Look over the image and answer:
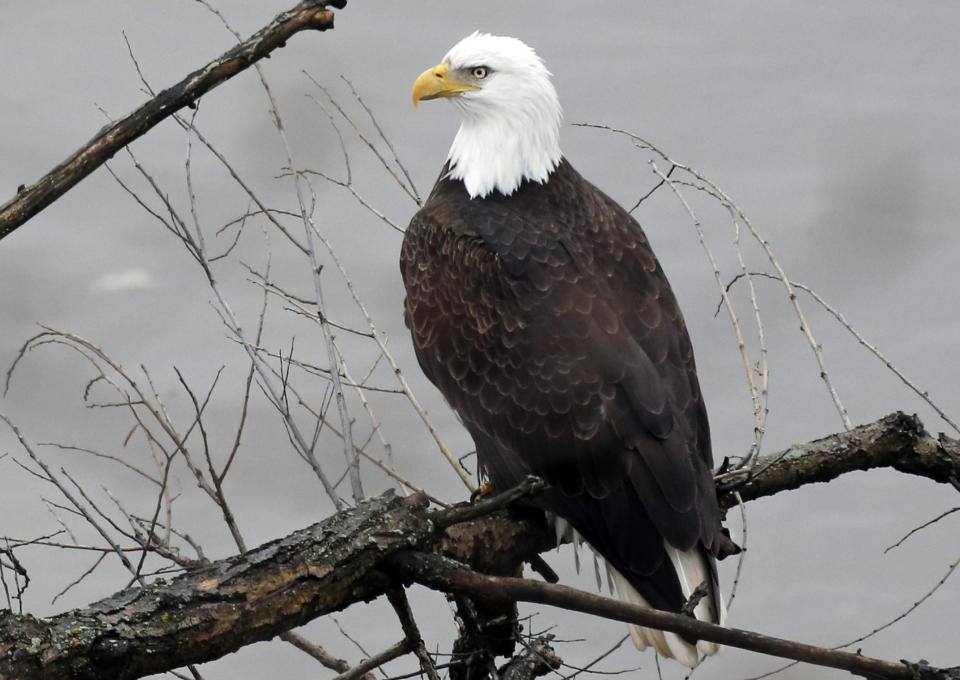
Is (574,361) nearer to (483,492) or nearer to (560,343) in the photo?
(560,343)

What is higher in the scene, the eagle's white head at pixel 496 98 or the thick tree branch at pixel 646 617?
the eagle's white head at pixel 496 98

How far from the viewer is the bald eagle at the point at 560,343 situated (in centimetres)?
410

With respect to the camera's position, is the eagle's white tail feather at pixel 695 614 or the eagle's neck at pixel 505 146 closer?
the eagle's white tail feather at pixel 695 614

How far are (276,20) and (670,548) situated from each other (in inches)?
78.9

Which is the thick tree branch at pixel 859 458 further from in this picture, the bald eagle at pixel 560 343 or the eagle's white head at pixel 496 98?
the eagle's white head at pixel 496 98

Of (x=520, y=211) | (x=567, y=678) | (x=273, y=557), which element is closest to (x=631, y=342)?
(x=520, y=211)

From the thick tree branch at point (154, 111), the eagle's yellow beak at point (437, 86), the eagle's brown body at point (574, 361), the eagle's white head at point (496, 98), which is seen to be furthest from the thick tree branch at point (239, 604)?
the eagle's yellow beak at point (437, 86)

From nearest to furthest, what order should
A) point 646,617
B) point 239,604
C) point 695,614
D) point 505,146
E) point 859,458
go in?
1. point 646,617
2. point 239,604
3. point 695,614
4. point 859,458
5. point 505,146

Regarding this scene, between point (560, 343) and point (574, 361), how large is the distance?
8 cm

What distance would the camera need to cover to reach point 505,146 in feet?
16.5

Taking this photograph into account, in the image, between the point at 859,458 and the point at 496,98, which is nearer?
the point at 859,458

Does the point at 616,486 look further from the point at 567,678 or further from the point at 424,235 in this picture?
the point at 424,235

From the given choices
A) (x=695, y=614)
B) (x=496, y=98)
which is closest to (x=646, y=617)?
(x=695, y=614)

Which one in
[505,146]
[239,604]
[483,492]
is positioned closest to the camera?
[239,604]
